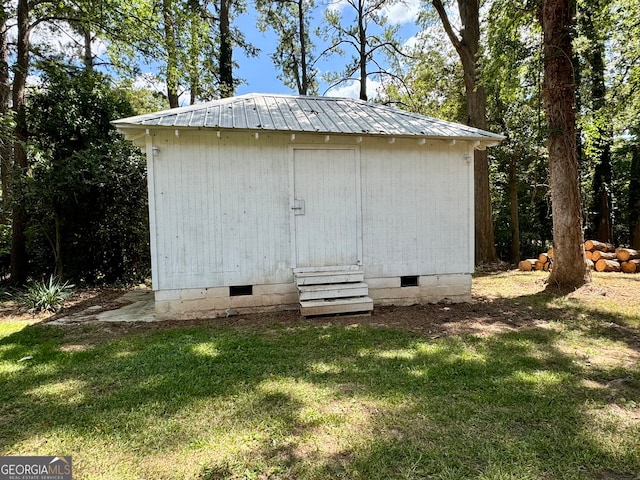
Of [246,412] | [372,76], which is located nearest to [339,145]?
[246,412]

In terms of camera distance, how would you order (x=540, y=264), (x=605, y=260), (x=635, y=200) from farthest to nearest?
(x=635, y=200)
(x=540, y=264)
(x=605, y=260)

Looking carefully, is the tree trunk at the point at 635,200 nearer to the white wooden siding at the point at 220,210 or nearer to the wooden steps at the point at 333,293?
the wooden steps at the point at 333,293

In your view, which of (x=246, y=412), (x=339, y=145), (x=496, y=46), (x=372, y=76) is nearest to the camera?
(x=246, y=412)

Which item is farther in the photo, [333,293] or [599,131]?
[599,131]

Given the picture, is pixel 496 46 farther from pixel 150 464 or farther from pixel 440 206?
pixel 150 464

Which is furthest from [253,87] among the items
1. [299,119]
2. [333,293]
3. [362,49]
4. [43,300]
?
[333,293]

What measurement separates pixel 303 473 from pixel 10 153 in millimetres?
8790

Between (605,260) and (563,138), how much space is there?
4266mm

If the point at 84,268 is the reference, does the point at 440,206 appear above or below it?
above

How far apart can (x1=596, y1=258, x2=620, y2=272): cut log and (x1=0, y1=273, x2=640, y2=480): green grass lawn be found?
483 centimetres

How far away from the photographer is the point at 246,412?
96.7 inches

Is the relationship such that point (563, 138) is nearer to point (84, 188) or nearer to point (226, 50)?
point (84, 188)

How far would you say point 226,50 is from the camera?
1270 centimetres

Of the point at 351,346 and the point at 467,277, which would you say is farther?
the point at 467,277
